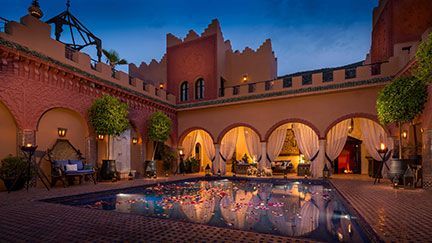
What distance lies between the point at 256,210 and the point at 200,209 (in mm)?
1202

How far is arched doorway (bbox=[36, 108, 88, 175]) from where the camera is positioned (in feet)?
30.1

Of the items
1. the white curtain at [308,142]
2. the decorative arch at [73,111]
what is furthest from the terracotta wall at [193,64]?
the decorative arch at [73,111]

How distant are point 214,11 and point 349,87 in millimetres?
58452

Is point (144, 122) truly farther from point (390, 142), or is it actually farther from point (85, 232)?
point (390, 142)

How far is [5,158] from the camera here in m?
7.68

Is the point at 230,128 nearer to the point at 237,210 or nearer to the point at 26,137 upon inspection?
the point at 237,210

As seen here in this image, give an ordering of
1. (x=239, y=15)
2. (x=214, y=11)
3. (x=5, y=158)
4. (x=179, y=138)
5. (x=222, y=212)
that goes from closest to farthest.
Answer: (x=222, y=212) → (x=5, y=158) → (x=179, y=138) → (x=239, y=15) → (x=214, y=11)

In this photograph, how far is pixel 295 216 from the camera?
5.10m

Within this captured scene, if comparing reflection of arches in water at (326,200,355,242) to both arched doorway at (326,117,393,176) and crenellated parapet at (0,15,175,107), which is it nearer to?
arched doorway at (326,117,393,176)

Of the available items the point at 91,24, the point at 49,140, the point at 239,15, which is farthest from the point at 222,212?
the point at 91,24

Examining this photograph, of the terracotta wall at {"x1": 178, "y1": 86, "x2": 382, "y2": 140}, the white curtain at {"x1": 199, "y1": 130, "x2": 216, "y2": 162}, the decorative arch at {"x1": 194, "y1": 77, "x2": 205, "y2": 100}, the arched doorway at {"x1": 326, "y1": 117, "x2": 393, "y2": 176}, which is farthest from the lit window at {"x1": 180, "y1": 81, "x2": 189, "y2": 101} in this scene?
the arched doorway at {"x1": 326, "y1": 117, "x2": 393, "y2": 176}

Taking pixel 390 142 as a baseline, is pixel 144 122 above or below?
above

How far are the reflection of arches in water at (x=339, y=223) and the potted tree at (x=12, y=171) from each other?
8.15 m

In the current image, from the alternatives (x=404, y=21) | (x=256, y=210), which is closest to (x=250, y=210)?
(x=256, y=210)
